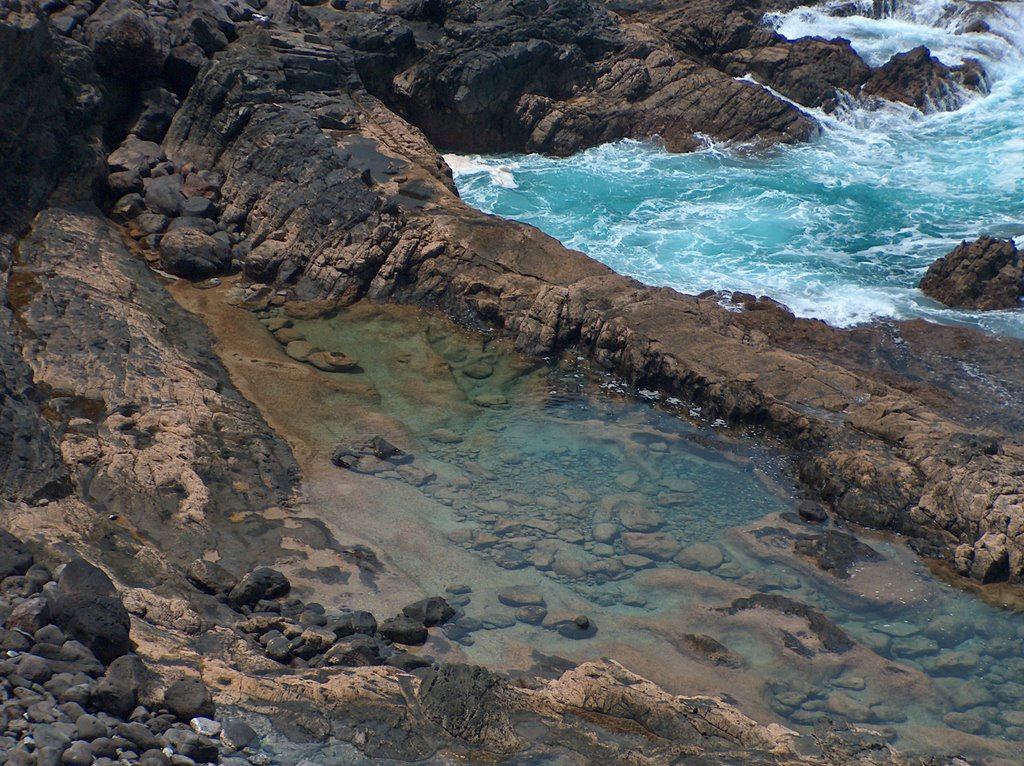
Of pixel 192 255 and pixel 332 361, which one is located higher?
pixel 192 255

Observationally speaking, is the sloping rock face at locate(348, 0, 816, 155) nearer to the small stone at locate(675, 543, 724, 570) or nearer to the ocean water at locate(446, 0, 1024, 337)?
the ocean water at locate(446, 0, 1024, 337)

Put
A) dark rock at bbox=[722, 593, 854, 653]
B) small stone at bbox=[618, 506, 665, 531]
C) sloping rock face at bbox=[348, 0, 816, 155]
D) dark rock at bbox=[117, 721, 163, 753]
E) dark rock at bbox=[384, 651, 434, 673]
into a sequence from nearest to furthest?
dark rock at bbox=[117, 721, 163, 753] → dark rock at bbox=[384, 651, 434, 673] → dark rock at bbox=[722, 593, 854, 653] → small stone at bbox=[618, 506, 665, 531] → sloping rock face at bbox=[348, 0, 816, 155]

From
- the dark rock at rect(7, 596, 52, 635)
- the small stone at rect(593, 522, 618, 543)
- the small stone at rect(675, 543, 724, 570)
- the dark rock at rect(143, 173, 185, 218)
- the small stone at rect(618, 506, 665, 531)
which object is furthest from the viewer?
the dark rock at rect(143, 173, 185, 218)

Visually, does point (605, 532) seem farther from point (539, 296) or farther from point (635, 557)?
point (539, 296)

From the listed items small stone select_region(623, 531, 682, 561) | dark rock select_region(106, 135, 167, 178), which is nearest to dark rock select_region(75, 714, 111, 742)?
small stone select_region(623, 531, 682, 561)

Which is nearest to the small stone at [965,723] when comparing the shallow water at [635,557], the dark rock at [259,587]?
the shallow water at [635,557]

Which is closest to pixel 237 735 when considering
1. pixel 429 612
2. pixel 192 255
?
pixel 429 612

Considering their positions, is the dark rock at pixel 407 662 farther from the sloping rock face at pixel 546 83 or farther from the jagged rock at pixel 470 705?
the sloping rock face at pixel 546 83
